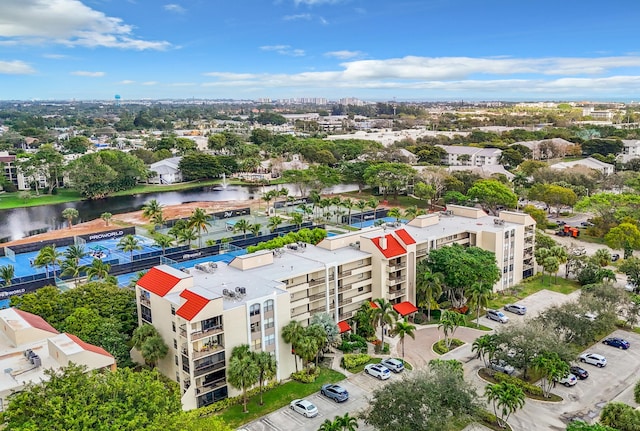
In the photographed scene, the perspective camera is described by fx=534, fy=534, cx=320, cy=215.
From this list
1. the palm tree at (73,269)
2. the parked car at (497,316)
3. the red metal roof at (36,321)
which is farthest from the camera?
the palm tree at (73,269)

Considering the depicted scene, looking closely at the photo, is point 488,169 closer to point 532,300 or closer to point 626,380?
point 532,300

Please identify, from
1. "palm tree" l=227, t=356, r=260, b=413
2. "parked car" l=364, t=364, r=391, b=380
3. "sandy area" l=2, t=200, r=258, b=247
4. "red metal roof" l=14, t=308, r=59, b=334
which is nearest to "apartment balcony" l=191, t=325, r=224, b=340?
"palm tree" l=227, t=356, r=260, b=413

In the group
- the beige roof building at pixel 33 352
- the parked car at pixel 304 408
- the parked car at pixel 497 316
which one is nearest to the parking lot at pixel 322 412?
the parked car at pixel 304 408

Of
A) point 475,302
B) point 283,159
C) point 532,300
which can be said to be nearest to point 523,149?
point 283,159

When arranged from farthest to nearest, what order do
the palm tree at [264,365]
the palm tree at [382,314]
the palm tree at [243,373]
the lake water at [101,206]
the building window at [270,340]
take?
the lake water at [101,206]
the palm tree at [382,314]
the building window at [270,340]
the palm tree at [264,365]
the palm tree at [243,373]

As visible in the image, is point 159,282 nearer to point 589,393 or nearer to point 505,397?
point 505,397

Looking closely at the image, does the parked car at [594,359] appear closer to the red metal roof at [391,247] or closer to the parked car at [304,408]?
the red metal roof at [391,247]

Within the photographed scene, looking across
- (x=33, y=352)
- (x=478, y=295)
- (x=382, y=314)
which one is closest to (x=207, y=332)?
(x=33, y=352)
